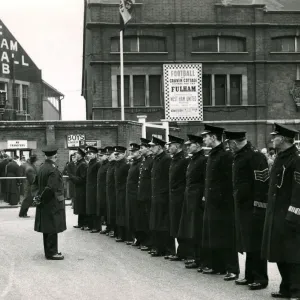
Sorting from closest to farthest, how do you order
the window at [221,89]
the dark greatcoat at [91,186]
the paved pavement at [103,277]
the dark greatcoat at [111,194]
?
the paved pavement at [103,277]
the dark greatcoat at [111,194]
the dark greatcoat at [91,186]
the window at [221,89]

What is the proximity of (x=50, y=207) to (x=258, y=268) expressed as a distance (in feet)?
15.0

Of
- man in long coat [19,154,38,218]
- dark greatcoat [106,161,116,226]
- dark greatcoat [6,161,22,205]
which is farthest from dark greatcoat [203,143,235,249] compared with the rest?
dark greatcoat [6,161,22,205]

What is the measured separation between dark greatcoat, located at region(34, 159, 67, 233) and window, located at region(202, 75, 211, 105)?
94.3 ft

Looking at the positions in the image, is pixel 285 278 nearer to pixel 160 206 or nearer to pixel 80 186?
pixel 160 206

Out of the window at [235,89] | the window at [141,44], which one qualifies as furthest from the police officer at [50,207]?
the window at [235,89]

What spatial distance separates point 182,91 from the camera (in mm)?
39312

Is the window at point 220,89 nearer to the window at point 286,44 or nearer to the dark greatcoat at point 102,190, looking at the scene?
the window at point 286,44

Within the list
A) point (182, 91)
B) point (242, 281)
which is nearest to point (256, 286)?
point (242, 281)

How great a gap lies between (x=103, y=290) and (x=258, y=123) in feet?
105

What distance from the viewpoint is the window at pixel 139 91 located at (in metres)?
39.5

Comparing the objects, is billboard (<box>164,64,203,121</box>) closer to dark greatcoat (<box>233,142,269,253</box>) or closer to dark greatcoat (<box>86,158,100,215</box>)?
dark greatcoat (<box>86,158,100,215</box>)

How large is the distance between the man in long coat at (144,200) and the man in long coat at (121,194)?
0.95 meters

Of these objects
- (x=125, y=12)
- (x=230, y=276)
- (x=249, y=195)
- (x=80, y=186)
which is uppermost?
(x=125, y=12)

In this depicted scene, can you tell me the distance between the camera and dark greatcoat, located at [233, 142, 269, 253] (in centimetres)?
880
